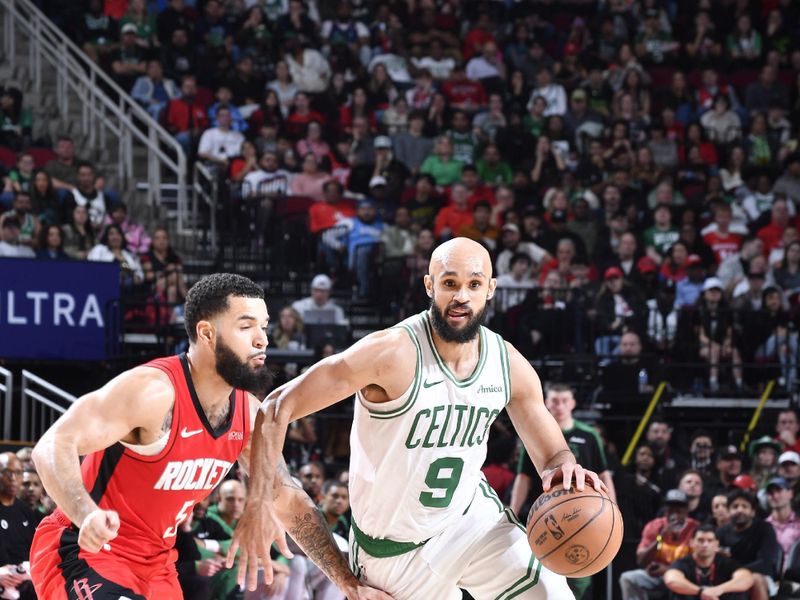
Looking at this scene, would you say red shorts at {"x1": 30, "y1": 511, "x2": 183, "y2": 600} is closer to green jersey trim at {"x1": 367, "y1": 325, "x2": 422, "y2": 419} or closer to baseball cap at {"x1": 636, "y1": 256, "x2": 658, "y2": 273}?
green jersey trim at {"x1": 367, "y1": 325, "x2": 422, "y2": 419}

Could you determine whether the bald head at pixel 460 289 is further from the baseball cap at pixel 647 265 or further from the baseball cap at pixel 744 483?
the baseball cap at pixel 647 265

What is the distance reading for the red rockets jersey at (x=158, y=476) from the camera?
5.30 metres

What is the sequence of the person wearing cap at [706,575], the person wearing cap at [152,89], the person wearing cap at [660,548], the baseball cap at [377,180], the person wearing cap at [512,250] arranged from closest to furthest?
the person wearing cap at [706,575], the person wearing cap at [660,548], the person wearing cap at [512,250], the baseball cap at [377,180], the person wearing cap at [152,89]

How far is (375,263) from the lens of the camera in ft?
47.7

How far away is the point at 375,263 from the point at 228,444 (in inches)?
359

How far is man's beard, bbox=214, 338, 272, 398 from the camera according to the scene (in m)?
5.45

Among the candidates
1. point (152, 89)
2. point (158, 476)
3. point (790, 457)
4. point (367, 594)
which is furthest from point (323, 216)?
point (158, 476)

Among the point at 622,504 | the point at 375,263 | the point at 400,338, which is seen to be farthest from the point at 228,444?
the point at 375,263

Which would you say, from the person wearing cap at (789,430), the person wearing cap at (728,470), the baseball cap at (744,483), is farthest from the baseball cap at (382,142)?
the baseball cap at (744,483)

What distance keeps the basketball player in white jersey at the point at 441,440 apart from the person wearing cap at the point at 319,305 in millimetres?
7434

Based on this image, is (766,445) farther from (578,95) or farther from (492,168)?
(578,95)

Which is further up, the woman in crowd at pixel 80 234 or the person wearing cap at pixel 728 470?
the woman in crowd at pixel 80 234

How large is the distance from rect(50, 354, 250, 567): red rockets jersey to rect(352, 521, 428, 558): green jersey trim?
3.44ft

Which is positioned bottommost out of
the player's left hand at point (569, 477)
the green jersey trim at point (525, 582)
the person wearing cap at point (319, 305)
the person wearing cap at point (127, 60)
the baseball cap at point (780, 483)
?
the baseball cap at point (780, 483)
